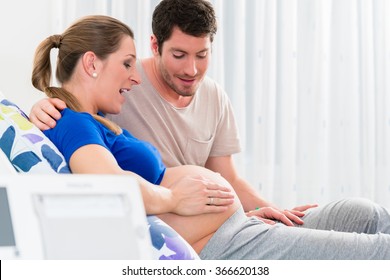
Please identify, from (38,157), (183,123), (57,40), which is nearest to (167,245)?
(38,157)

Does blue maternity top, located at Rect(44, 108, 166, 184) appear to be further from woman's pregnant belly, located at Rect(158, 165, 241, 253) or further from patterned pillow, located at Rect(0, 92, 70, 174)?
woman's pregnant belly, located at Rect(158, 165, 241, 253)

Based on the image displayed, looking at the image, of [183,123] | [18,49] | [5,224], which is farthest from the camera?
[18,49]

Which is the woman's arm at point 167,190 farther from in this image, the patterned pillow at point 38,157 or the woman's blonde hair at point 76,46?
the woman's blonde hair at point 76,46

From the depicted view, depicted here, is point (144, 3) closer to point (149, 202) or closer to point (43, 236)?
point (149, 202)

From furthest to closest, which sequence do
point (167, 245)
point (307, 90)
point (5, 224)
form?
point (307, 90) → point (167, 245) → point (5, 224)

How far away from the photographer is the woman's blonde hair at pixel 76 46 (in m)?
1.70

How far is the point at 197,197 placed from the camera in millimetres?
1547

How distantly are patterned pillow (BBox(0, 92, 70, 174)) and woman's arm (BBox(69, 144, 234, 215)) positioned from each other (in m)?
0.04

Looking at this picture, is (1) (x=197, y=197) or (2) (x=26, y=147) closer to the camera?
(2) (x=26, y=147)

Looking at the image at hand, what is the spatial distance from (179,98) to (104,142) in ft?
1.99

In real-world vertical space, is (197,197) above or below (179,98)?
below

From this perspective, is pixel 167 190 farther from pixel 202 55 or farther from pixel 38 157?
pixel 202 55

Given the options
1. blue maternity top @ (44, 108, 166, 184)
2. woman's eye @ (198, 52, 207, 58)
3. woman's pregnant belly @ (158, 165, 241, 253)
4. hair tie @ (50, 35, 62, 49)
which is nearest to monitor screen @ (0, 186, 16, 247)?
blue maternity top @ (44, 108, 166, 184)
